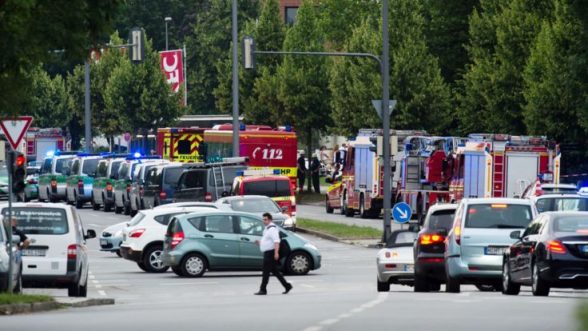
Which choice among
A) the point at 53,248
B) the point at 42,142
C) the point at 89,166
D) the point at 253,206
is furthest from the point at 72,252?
the point at 42,142

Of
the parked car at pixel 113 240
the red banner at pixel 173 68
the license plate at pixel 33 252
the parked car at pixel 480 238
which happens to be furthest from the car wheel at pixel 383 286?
the red banner at pixel 173 68

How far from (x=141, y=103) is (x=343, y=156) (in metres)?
36.1

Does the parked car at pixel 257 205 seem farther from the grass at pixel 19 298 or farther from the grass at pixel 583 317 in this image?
the grass at pixel 583 317

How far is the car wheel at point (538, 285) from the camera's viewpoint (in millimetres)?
24953

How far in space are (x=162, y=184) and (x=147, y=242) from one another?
18.8 m

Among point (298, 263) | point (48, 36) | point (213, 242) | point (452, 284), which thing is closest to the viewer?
point (48, 36)

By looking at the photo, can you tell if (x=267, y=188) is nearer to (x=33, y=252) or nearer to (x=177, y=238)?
(x=177, y=238)

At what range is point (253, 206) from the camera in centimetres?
4422

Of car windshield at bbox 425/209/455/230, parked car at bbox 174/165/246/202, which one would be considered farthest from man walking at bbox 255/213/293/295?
parked car at bbox 174/165/246/202

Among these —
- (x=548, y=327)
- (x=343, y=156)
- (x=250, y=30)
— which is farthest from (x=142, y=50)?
(x=548, y=327)

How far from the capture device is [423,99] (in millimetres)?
69875

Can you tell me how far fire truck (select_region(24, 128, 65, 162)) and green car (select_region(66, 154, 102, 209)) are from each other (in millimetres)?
23745

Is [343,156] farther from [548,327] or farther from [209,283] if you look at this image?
[548,327]

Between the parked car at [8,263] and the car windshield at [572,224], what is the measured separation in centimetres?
799
